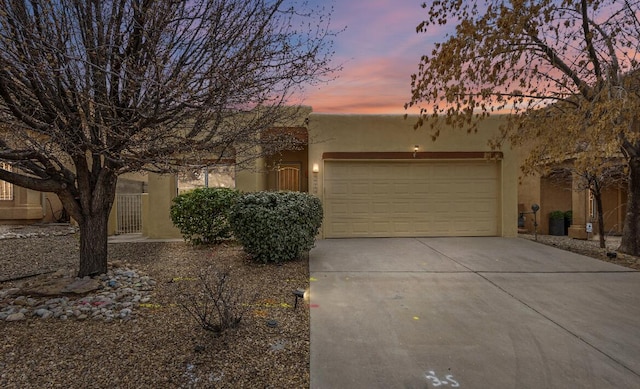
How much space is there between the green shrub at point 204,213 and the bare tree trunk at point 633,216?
949 cm

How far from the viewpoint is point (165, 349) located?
3268 millimetres

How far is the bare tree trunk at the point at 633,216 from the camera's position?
28.4 ft

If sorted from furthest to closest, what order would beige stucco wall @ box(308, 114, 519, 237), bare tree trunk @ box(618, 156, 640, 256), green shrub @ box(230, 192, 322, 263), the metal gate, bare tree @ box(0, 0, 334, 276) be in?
the metal gate
beige stucco wall @ box(308, 114, 519, 237)
bare tree trunk @ box(618, 156, 640, 256)
green shrub @ box(230, 192, 322, 263)
bare tree @ box(0, 0, 334, 276)

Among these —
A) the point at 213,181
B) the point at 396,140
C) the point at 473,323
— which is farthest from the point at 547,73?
the point at 213,181

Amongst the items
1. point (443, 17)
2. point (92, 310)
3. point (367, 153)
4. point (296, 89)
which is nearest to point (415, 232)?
point (367, 153)

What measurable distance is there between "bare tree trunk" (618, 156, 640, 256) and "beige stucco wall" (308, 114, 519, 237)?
8.09 feet

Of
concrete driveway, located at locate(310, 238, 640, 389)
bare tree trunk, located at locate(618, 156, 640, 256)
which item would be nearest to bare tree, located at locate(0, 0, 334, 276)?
concrete driveway, located at locate(310, 238, 640, 389)

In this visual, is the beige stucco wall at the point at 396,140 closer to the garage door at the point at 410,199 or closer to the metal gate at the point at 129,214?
the garage door at the point at 410,199

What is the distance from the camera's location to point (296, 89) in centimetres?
557

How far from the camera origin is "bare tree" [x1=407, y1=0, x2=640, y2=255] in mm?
6578

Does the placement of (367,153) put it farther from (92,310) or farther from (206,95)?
(92,310)

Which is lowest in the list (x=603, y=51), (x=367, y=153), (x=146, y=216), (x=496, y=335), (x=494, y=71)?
(x=496, y=335)

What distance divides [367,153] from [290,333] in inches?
289

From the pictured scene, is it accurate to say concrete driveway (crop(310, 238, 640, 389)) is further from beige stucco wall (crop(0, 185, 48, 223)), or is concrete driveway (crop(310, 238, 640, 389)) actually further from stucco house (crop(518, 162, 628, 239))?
beige stucco wall (crop(0, 185, 48, 223))
